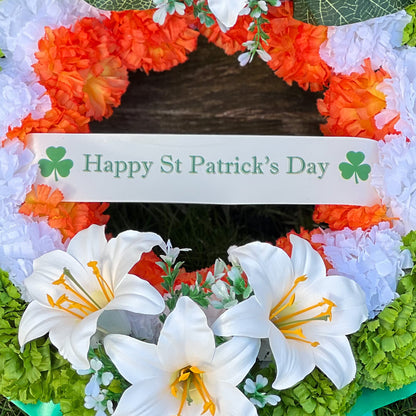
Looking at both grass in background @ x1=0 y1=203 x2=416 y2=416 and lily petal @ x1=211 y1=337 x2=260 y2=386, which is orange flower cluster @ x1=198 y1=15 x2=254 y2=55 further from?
lily petal @ x1=211 y1=337 x2=260 y2=386

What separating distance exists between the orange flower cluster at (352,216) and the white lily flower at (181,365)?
1.07ft

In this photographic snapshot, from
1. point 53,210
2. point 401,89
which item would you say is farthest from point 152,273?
point 401,89

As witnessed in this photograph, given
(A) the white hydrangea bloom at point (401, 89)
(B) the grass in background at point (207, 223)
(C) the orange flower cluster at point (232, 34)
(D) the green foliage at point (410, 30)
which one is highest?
(D) the green foliage at point (410, 30)

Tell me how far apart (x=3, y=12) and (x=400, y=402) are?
3.56ft

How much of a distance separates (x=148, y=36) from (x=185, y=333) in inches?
23.4

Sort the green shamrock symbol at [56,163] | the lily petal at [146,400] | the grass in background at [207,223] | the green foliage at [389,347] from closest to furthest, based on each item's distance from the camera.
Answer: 1. the lily petal at [146,400]
2. the green foliage at [389,347]
3. the green shamrock symbol at [56,163]
4. the grass in background at [207,223]

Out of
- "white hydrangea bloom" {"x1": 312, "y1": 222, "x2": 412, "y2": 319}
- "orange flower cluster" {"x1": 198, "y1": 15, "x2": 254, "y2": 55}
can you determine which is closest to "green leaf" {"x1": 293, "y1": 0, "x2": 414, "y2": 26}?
"orange flower cluster" {"x1": 198, "y1": 15, "x2": 254, "y2": 55}

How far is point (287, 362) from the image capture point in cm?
84

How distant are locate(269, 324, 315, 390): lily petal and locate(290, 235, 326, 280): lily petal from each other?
106 millimetres

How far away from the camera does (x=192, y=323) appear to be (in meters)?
0.83

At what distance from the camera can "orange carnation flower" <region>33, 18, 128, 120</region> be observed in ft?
3.47

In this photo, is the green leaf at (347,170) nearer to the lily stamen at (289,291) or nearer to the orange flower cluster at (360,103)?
the orange flower cluster at (360,103)

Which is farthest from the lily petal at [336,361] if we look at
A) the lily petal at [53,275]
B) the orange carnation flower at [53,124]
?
the orange carnation flower at [53,124]

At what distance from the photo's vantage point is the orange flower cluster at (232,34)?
3.72ft
